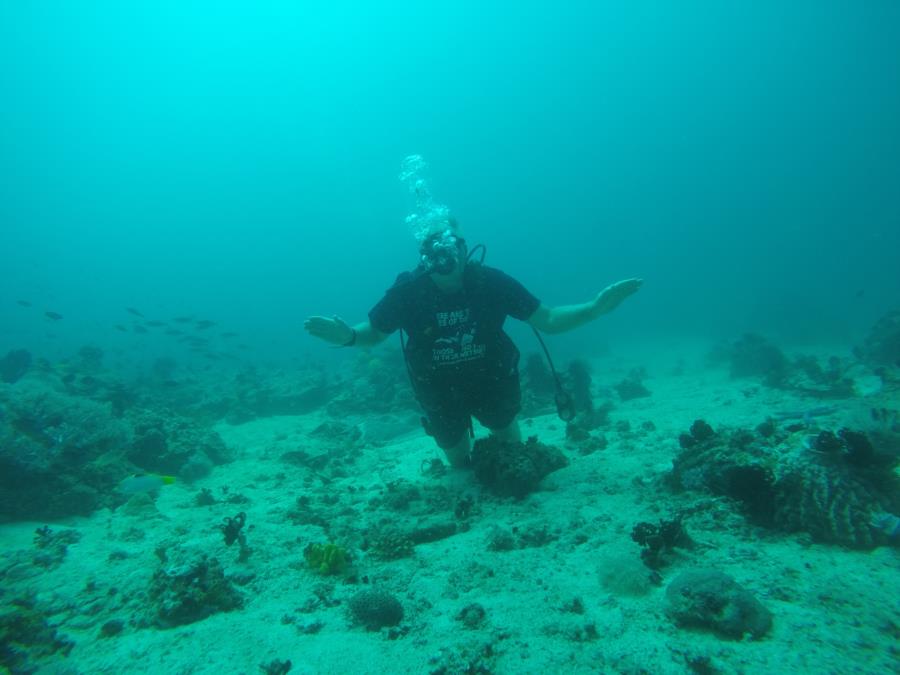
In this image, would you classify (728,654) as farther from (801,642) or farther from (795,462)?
(795,462)

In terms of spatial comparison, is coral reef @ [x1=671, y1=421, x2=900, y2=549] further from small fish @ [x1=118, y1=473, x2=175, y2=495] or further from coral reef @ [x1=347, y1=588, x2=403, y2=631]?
small fish @ [x1=118, y1=473, x2=175, y2=495]

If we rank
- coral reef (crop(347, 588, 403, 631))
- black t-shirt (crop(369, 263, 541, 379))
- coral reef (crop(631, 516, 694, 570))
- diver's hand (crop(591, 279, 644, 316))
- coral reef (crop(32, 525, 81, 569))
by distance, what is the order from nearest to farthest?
coral reef (crop(347, 588, 403, 631)) < coral reef (crop(631, 516, 694, 570)) < coral reef (crop(32, 525, 81, 569)) < diver's hand (crop(591, 279, 644, 316)) < black t-shirt (crop(369, 263, 541, 379))

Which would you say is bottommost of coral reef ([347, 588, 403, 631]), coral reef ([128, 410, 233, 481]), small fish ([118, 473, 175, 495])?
coral reef ([347, 588, 403, 631])

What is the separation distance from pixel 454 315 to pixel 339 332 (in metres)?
1.41

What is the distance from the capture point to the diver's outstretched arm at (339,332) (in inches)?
194

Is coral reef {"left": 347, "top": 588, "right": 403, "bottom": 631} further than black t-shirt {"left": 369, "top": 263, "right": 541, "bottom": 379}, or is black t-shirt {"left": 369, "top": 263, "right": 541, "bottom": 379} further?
black t-shirt {"left": 369, "top": 263, "right": 541, "bottom": 379}

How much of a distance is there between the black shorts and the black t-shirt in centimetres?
23

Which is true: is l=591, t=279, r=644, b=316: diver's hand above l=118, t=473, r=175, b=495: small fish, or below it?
above

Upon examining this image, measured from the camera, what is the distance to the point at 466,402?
5.65 m

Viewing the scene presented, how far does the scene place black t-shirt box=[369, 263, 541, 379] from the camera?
520cm

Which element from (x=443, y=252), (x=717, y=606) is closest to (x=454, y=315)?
(x=443, y=252)

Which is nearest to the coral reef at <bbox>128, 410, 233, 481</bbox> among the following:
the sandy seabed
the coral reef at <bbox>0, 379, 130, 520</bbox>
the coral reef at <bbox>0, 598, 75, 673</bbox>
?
the coral reef at <bbox>0, 379, 130, 520</bbox>

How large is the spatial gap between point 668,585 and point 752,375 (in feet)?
47.6

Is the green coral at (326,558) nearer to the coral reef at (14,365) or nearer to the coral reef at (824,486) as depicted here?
the coral reef at (824,486)
